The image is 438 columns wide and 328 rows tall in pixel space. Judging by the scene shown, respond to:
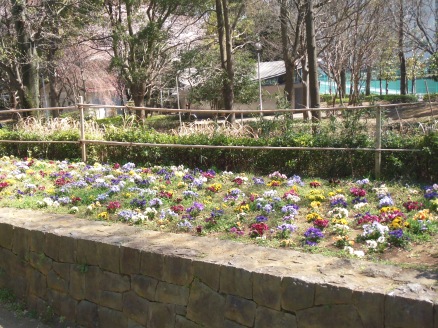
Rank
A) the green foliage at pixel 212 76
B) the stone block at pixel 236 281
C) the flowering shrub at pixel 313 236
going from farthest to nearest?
the green foliage at pixel 212 76 → the flowering shrub at pixel 313 236 → the stone block at pixel 236 281

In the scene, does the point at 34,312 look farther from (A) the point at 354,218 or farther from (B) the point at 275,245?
(A) the point at 354,218

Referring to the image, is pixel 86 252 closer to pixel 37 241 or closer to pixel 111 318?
pixel 111 318

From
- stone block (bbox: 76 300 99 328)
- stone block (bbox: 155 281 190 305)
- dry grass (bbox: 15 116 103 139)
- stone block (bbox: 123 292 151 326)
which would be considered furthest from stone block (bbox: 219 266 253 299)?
dry grass (bbox: 15 116 103 139)

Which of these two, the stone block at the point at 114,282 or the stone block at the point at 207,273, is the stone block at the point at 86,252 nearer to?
the stone block at the point at 114,282

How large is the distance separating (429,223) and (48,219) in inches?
153

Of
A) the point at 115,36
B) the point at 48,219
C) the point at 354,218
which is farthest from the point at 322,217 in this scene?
the point at 115,36

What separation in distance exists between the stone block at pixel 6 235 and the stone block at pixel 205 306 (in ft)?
8.45

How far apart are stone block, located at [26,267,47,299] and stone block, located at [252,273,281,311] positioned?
2.62 m

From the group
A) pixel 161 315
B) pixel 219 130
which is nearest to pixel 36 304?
pixel 161 315

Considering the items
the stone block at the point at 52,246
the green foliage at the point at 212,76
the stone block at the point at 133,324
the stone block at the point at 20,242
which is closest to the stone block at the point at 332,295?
the stone block at the point at 133,324

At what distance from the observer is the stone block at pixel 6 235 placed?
5.55 m

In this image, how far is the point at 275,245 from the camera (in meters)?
4.52

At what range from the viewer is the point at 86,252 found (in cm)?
472

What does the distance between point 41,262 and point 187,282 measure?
1.96 m
